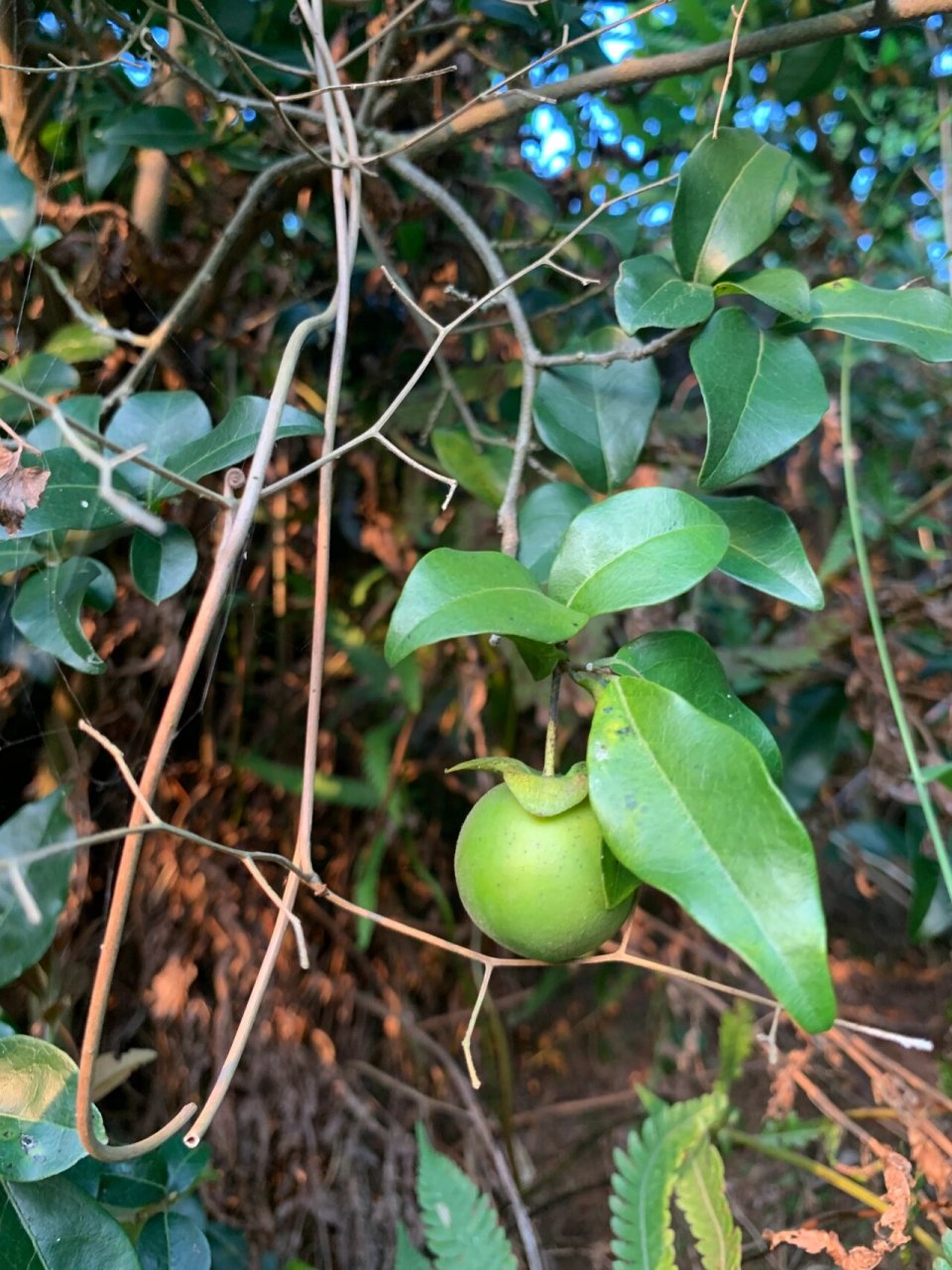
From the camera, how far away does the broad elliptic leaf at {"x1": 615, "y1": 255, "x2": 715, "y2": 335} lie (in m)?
0.54

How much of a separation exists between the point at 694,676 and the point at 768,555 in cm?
11

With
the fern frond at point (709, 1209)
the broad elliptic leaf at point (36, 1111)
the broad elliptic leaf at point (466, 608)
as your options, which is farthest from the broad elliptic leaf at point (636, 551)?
the fern frond at point (709, 1209)

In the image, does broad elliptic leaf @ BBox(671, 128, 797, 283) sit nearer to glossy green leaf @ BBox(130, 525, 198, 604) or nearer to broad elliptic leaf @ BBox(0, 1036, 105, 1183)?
glossy green leaf @ BBox(130, 525, 198, 604)

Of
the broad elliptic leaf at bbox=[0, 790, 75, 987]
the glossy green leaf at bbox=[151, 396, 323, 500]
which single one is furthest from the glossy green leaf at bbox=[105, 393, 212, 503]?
the broad elliptic leaf at bbox=[0, 790, 75, 987]

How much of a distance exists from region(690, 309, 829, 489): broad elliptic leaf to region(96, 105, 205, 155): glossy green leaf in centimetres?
50

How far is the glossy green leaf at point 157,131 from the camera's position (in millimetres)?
723

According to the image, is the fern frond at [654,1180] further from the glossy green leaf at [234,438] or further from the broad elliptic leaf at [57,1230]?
the glossy green leaf at [234,438]

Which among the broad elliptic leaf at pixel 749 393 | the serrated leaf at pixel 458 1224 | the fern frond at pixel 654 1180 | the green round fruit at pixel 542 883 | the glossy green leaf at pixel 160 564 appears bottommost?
the serrated leaf at pixel 458 1224

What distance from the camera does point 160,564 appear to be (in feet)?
1.96

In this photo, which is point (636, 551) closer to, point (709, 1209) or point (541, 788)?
point (541, 788)

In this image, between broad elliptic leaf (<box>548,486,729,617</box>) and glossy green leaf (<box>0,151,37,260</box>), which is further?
glossy green leaf (<box>0,151,37,260</box>)

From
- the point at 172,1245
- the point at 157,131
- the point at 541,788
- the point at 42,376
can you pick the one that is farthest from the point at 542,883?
the point at 157,131

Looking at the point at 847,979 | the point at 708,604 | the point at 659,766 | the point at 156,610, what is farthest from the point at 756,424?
the point at 847,979

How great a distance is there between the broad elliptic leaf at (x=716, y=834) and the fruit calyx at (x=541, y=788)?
0.05 meters
